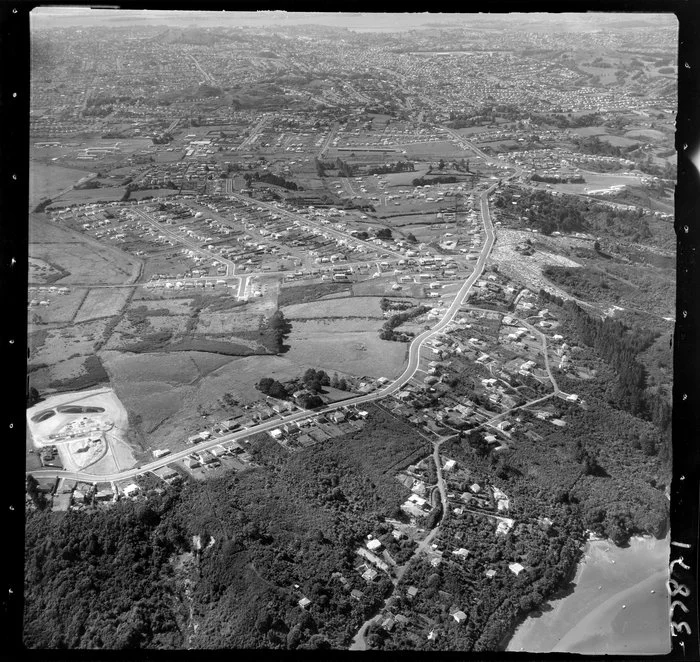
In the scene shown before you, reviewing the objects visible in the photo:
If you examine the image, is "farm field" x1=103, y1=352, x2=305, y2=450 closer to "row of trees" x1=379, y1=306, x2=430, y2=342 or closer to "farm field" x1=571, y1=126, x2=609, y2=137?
"row of trees" x1=379, y1=306, x2=430, y2=342

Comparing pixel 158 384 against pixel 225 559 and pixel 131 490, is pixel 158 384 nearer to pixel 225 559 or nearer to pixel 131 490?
pixel 131 490

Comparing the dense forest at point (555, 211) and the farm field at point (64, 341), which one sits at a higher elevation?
the dense forest at point (555, 211)

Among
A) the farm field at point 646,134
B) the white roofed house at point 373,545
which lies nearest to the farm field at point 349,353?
the white roofed house at point 373,545

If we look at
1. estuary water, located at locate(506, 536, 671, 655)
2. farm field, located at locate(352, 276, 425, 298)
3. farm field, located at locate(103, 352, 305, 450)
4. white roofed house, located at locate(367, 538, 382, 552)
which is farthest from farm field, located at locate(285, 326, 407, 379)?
estuary water, located at locate(506, 536, 671, 655)

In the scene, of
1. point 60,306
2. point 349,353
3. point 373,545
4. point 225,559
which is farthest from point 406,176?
point 225,559

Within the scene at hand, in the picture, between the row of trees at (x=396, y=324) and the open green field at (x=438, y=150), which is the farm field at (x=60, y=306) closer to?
the row of trees at (x=396, y=324)

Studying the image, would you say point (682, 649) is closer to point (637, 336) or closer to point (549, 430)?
point (549, 430)
